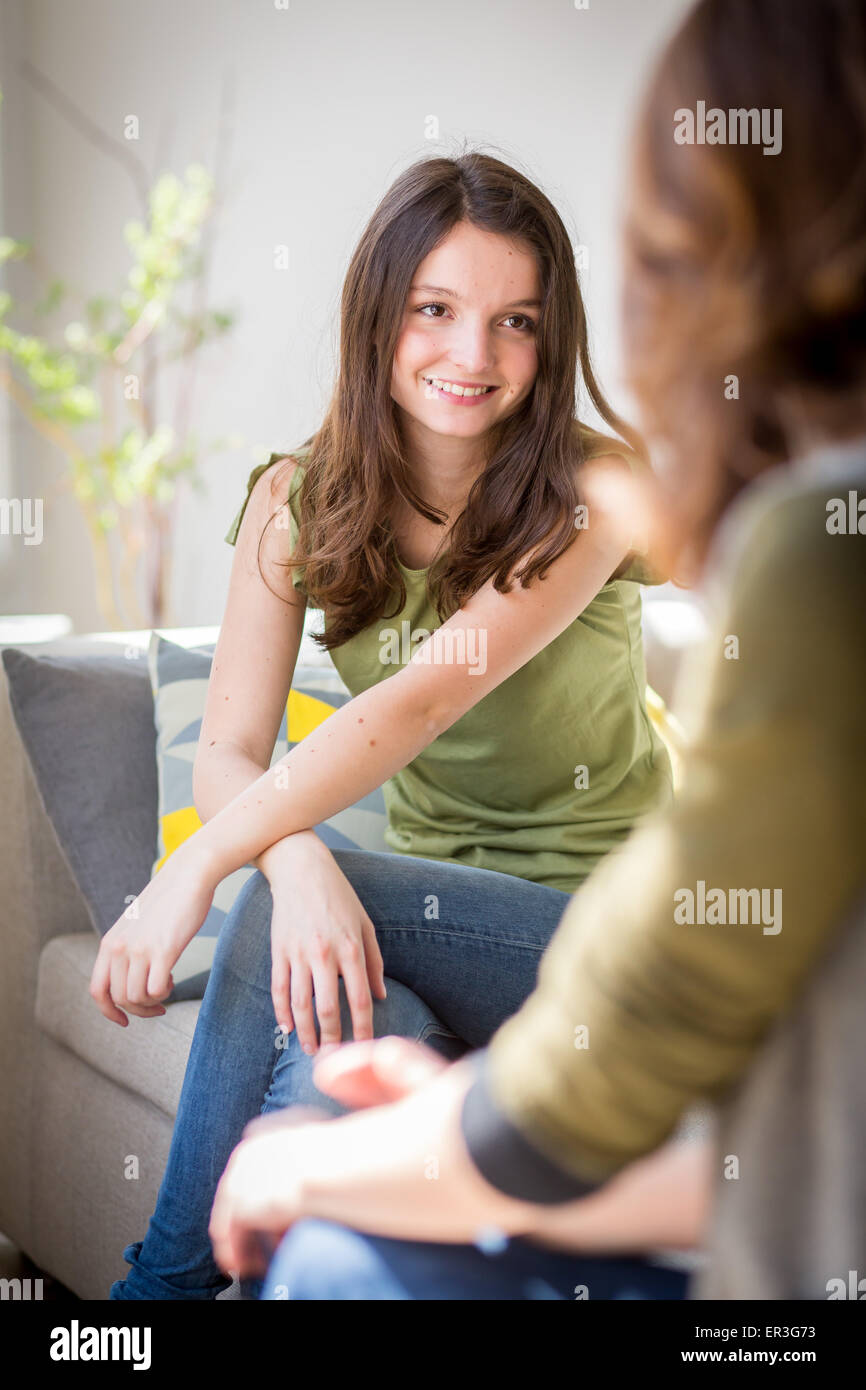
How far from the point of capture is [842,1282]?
1.39 feet

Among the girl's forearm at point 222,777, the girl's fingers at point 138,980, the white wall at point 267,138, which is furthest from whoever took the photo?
the white wall at point 267,138

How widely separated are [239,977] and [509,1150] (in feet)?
1.57

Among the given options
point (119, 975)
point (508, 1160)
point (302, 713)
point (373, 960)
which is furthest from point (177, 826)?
point (508, 1160)

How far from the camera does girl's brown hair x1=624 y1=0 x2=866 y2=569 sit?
0.40 metres

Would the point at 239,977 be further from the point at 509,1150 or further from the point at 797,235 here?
the point at 797,235

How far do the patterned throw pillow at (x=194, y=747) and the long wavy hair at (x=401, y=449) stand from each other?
22 centimetres

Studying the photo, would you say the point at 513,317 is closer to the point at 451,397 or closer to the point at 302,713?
the point at 451,397

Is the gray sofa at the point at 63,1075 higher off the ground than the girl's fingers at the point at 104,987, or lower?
lower

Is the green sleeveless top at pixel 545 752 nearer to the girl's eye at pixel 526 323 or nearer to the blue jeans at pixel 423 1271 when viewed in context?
the girl's eye at pixel 526 323

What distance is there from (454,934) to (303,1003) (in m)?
0.14

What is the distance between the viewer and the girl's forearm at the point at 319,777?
3.25ft

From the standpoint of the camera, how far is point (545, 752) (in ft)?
3.95

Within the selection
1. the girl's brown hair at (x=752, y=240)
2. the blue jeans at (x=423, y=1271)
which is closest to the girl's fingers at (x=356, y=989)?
the blue jeans at (x=423, y=1271)
